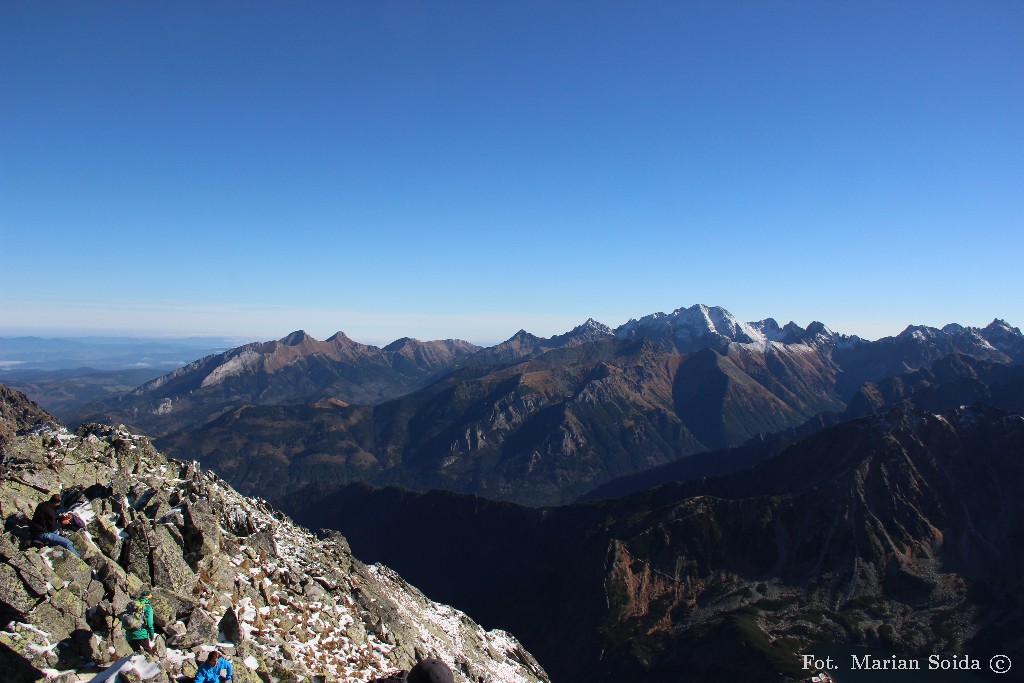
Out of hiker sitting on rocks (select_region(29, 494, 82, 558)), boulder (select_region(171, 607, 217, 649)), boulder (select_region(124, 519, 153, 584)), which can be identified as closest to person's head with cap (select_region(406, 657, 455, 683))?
boulder (select_region(171, 607, 217, 649))

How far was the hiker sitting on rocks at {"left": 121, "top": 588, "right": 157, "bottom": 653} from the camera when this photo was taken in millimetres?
30031

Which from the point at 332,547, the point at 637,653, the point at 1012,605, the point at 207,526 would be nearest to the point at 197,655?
the point at 207,526

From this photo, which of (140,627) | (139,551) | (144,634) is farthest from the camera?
(139,551)

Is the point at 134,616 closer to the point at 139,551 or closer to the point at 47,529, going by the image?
the point at 47,529

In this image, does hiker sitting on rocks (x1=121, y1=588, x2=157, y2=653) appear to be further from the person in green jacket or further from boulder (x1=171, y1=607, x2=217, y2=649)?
boulder (x1=171, y1=607, x2=217, y2=649)

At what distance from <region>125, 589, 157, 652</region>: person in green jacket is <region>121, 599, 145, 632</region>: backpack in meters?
0.11

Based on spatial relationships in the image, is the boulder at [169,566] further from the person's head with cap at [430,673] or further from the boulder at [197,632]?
the person's head with cap at [430,673]

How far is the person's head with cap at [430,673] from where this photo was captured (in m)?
25.0

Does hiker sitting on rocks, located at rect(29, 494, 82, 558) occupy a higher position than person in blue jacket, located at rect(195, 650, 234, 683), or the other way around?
hiker sitting on rocks, located at rect(29, 494, 82, 558)

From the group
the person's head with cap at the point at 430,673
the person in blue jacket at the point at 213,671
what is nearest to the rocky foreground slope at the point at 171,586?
the person in blue jacket at the point at 213,671

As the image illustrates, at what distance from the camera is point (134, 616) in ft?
103

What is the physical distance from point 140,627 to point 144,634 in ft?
1.99

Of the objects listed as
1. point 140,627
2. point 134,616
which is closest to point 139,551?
point 134,616

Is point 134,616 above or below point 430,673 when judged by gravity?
below
